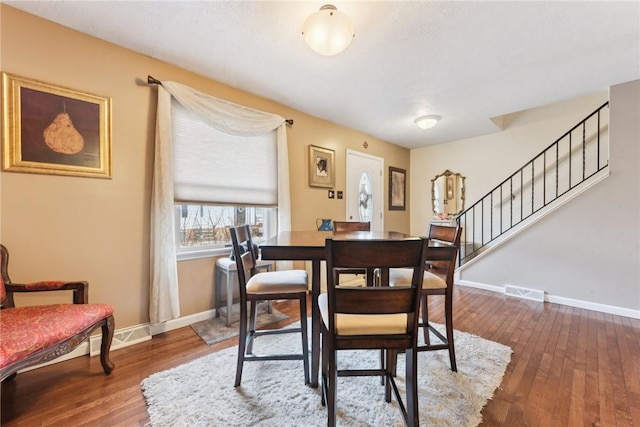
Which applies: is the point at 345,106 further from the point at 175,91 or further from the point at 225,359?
the point at 225,359

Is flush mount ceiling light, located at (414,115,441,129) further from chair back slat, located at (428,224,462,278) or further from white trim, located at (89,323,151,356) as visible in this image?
white trim, located at (89,323,151,356)

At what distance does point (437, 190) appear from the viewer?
5160 mm

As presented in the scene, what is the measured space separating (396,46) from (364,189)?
262 cm

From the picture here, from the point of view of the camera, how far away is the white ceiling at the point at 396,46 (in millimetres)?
1723

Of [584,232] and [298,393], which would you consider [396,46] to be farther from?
[584,232]

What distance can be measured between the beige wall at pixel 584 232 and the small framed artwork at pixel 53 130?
454 centimetres

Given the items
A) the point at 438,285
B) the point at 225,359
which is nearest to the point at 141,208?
the point at 225,359

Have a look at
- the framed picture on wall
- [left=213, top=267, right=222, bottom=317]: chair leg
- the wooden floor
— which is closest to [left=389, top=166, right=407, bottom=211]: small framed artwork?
the framed picture on wall

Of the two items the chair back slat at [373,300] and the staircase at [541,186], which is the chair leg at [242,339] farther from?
the staircase at [541,186]

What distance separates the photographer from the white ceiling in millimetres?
1723

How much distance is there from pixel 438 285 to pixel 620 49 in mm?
2522

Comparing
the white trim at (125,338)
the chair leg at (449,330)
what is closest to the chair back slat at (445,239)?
the chair leg at (449,330)

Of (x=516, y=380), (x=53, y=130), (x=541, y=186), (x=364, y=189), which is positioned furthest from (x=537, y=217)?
(x=53, y=130)

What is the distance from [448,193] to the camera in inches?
197
